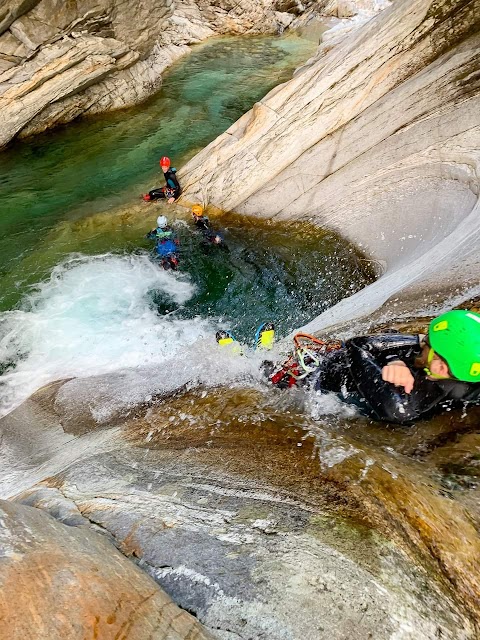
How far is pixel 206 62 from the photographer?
2367 cm

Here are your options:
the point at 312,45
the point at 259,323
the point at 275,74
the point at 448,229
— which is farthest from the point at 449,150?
the point at 312,45

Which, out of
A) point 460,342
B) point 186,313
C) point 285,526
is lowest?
point 186,313

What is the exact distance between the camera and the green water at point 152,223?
943cm

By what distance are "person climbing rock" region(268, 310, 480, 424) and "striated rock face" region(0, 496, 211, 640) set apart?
2279mm

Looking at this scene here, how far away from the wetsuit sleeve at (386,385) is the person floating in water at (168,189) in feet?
28.7

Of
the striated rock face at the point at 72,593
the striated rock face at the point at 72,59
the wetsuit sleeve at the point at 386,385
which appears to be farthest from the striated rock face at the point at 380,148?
the striated rock face at the point at 72,59

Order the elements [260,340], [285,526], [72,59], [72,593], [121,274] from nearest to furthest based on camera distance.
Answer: [72,593] → [285,526] → [260,340] → [121,274] → [72,59]

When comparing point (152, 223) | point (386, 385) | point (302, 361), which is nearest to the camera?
point (386, 385)

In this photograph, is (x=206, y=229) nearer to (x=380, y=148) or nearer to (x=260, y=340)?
(x=380, y=148)

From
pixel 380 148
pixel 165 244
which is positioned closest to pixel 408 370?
pixel 380 148

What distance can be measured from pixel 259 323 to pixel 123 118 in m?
13.6

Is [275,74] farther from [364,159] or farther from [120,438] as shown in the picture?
[120,438]

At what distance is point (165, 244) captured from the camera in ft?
34.5

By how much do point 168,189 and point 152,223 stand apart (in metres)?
1.05
